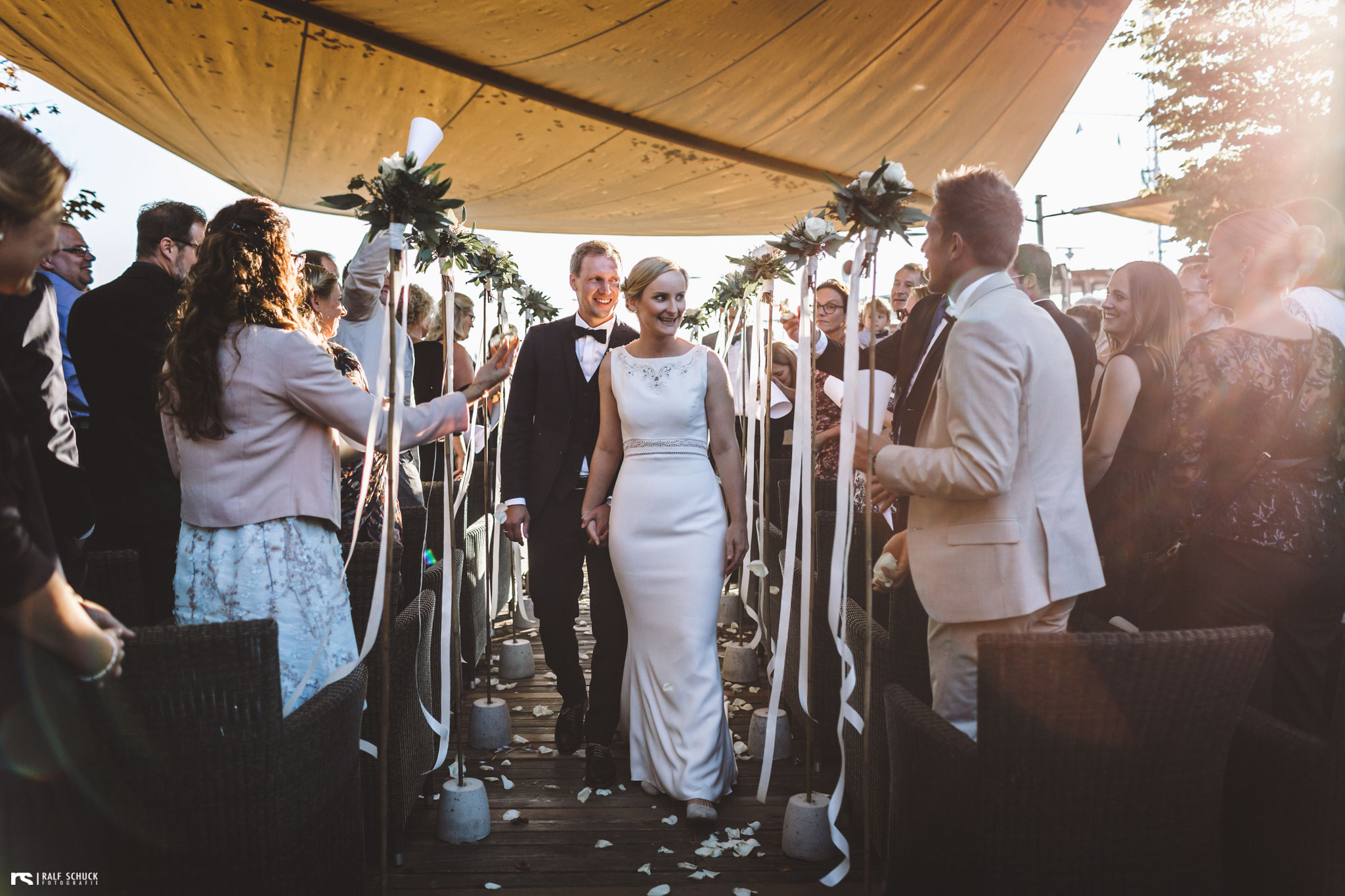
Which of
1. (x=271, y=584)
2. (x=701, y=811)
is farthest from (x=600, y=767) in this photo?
(x=271, y=584)

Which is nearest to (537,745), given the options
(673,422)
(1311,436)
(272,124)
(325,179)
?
(673,422)

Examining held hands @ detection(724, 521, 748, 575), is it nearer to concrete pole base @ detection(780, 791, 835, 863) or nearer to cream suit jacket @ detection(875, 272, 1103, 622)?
concrete pole base @ detection(780, 791, 835, 863)

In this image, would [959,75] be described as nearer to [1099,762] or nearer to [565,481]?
[565,481]

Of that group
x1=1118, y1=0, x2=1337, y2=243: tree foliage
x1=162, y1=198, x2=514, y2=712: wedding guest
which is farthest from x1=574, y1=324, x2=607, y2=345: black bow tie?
x1=1118, y1=0, x2=1337, y2=243: tree foliage

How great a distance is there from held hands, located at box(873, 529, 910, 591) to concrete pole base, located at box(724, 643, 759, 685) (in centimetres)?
221

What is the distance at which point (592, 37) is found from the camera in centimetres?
412

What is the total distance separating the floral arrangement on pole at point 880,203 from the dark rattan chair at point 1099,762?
1179 millimetres

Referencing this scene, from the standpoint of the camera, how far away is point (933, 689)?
86.3 inches

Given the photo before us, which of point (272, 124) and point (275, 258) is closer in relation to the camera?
point (275, 258)

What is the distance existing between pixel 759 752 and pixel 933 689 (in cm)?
152

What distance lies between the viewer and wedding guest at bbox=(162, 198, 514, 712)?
209cm

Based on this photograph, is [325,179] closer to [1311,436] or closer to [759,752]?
[759,752]

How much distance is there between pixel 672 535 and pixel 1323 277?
2.37 metres

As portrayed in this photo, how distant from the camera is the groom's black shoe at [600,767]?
131 inches
